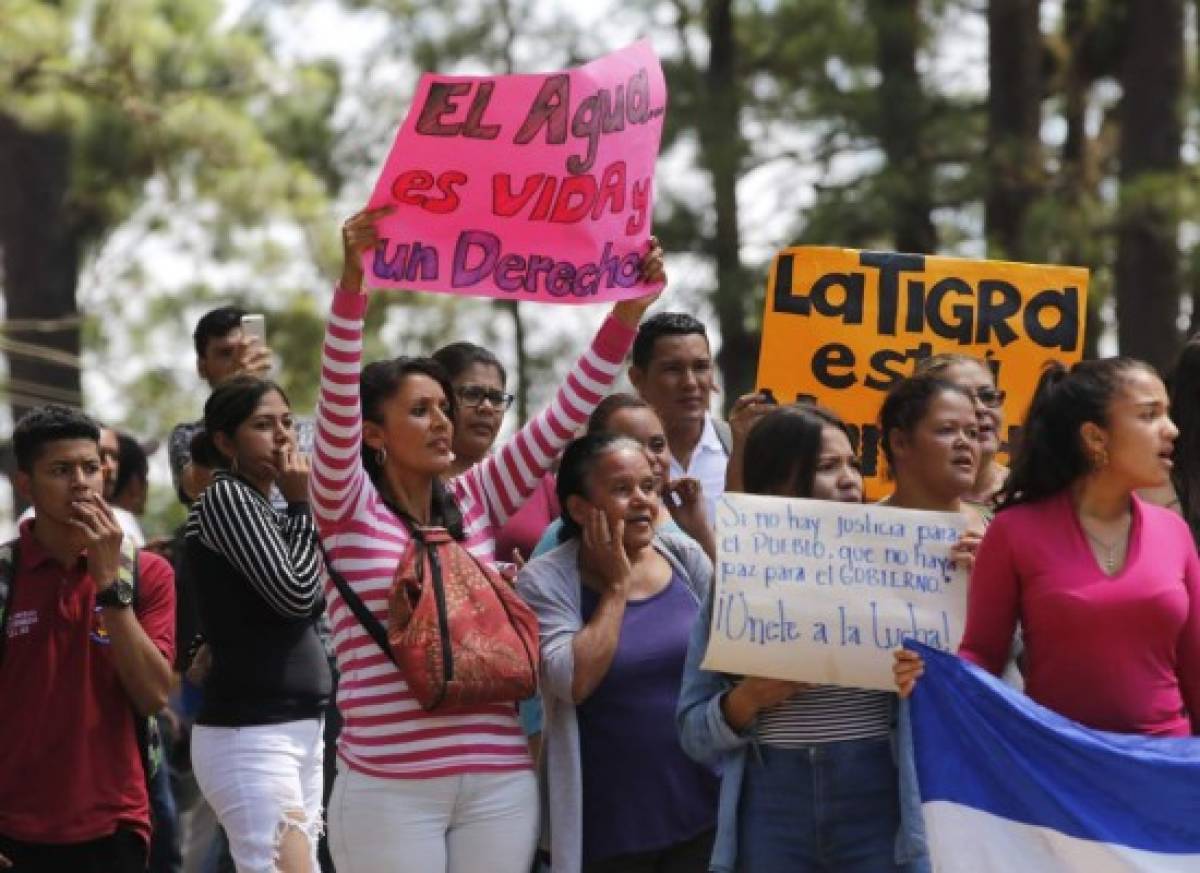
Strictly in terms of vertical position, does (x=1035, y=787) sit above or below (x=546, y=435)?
below

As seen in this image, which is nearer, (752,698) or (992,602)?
(992,602)

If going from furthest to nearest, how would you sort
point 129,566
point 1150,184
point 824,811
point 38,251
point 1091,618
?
point 38,251, point 1150,184, point 129,566, point 824,811, point 1091,618

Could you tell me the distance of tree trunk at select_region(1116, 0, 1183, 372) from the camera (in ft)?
60.0

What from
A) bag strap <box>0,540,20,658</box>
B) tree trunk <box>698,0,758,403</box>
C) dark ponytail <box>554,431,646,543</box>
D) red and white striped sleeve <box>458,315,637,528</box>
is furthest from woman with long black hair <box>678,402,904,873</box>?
tree trunk <box>698,0,758,403</box>

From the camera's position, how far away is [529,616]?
291 inches

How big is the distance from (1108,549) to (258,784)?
2.68 metres

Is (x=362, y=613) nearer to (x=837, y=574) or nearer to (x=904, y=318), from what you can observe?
(x=837, y=574)

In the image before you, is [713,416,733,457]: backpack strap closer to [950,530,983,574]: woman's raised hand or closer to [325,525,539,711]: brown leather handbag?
[325,525,539,711]: brown leather handbag

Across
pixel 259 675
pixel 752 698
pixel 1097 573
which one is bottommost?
pixel 752 698

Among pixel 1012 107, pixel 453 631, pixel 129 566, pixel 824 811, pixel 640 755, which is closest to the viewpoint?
pixel 824 811

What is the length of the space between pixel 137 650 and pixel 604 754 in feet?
4.71

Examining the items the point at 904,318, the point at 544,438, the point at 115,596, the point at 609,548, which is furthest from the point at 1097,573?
the point at 115,596

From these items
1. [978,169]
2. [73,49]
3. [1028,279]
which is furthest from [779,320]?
[978,169]

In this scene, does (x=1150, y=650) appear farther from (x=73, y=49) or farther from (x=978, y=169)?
(x=978, y=169)
